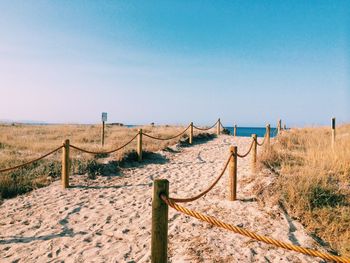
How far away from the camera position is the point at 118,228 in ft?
14.7

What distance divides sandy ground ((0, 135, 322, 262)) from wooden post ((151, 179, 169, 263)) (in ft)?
4.22

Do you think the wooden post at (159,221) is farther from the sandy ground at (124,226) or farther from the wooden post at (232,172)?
the wooden post at (232,172)

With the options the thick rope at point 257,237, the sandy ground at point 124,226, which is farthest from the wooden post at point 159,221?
the sandy ground at point 124,226

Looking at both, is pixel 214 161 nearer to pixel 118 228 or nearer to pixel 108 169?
pixel 108 169

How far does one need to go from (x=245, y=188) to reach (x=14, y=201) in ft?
15.9

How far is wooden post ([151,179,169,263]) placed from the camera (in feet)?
7.41

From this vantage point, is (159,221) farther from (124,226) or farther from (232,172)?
(232,172)

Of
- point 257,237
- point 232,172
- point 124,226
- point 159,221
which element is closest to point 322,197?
point 232,172

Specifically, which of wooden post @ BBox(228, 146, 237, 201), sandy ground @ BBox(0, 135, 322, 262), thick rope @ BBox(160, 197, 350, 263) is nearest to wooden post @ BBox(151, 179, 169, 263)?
thick rope @ BBox(160, 197, 350, 263)

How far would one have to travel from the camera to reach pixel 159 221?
227 centimetres

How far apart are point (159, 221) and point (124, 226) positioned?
2.51 metres

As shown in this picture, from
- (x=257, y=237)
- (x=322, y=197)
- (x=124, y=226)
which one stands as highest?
(x=257, y=237)

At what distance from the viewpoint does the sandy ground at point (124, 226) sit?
11.9ft

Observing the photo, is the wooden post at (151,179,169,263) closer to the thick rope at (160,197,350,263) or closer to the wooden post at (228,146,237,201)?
the thick rope at (160,197,350,263)
